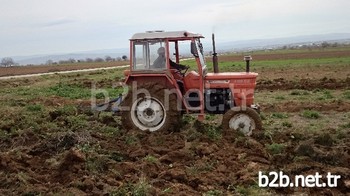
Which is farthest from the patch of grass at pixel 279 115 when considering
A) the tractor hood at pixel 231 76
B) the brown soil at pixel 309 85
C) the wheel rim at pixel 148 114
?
the brown soil at pixel 309 85

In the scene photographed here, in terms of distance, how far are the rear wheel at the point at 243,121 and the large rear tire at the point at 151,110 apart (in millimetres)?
1230

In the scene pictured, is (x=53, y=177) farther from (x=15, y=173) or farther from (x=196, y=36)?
(x=196, y=36)

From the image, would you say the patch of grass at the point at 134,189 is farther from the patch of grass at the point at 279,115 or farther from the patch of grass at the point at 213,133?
the patch of grass at the point at 279,115

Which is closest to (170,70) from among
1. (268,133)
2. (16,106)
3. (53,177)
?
(268,133)

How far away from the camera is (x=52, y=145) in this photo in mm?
9141

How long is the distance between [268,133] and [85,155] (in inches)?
177

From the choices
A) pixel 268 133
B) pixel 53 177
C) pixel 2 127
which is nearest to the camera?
pixel 53 177

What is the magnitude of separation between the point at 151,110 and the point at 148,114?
0.46ft

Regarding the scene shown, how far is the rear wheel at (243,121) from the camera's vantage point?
10117 mm

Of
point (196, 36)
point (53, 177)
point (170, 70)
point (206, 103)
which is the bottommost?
point (53, 177)

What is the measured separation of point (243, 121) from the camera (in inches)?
401

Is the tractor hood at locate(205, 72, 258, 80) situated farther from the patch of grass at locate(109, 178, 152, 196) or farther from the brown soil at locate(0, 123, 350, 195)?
the patch of grass at locate(109, 178, 152, 196)

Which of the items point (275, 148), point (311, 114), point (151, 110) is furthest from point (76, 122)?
point (311, 114)

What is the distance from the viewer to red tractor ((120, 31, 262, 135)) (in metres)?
10.2
